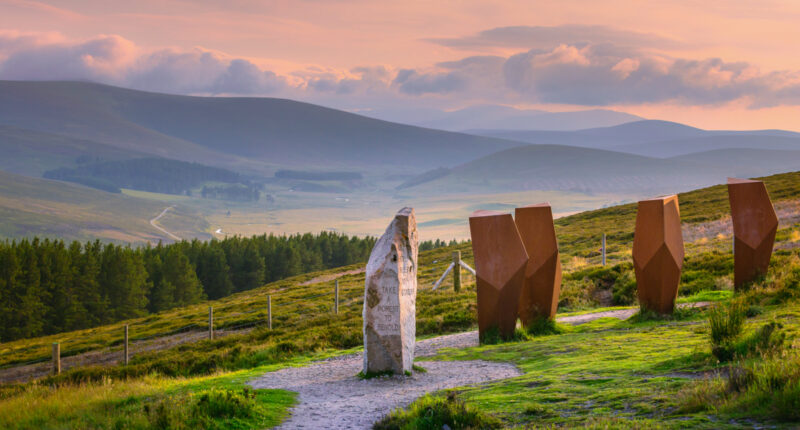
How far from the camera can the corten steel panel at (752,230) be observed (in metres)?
16.9

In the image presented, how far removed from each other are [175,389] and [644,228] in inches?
440

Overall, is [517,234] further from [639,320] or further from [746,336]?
[746,336]

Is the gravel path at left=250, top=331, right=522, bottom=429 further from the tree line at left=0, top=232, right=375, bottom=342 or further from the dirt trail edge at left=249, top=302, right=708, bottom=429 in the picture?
the tree line at left=0, top=232, right=375, bottom=342

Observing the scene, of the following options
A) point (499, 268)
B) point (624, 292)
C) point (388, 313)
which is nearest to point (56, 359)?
point (388, 313)

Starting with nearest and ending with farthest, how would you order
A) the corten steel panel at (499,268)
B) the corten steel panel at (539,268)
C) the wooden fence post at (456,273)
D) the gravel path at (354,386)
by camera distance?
the gravel path at (354,386) → the corten steel panel at (499,268) → the corten steel panel at (539,268) → the wooden fence post at (456,273)

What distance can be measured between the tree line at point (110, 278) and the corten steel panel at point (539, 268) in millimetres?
65514

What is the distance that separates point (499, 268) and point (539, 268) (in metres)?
1.62

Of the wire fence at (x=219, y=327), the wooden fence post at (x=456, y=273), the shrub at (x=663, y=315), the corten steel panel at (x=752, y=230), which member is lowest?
the wire fence at (x=219, y=327)

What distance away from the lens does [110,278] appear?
7912cm

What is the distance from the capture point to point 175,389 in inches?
477

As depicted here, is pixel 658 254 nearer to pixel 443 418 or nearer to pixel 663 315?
pixel 663 315

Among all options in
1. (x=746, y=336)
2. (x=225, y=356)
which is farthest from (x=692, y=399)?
(x=225, y=356)

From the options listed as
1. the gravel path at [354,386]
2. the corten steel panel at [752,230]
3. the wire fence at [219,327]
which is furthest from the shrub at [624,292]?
the wire fence at [219,327]

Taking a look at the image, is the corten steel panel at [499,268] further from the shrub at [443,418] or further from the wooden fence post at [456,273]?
the wooden fence post at [456,273]
